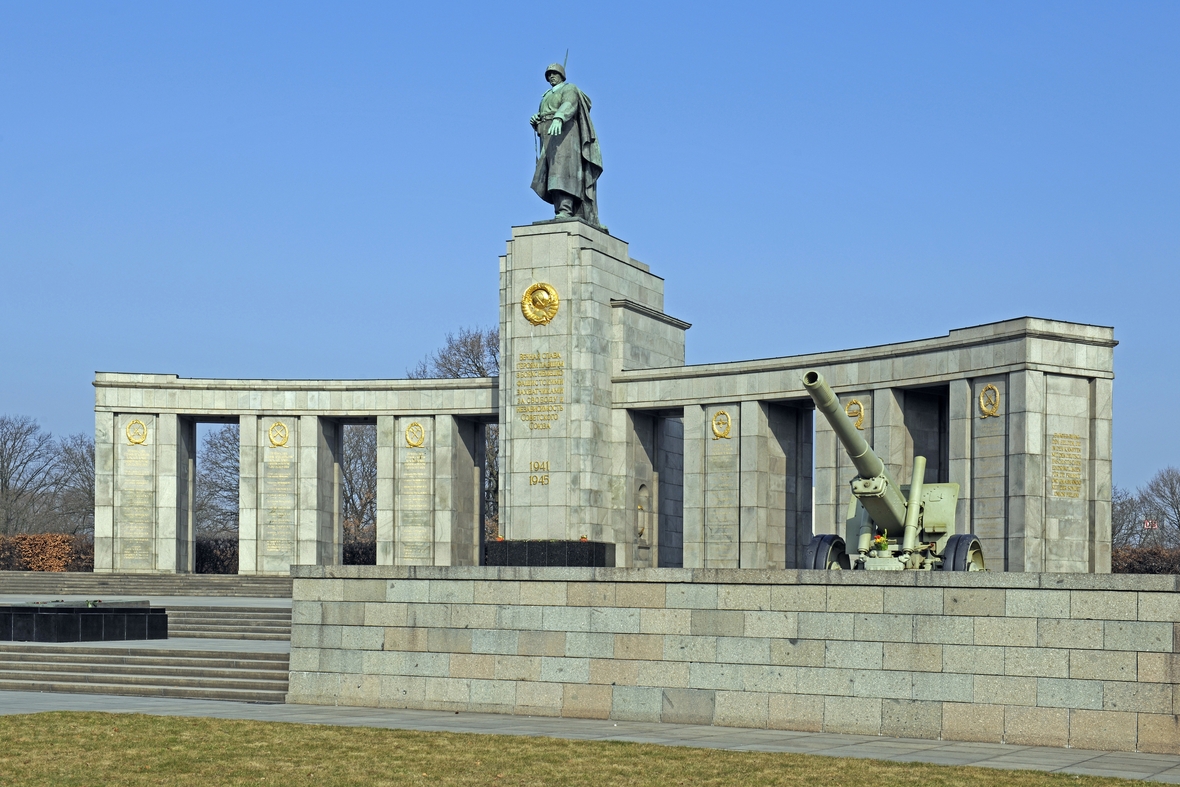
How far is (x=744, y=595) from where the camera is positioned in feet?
64.0

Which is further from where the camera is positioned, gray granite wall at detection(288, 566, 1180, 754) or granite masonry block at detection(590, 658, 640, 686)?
granite masonry block at detection(590, 658, 640, 686)

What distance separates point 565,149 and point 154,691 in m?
22.2

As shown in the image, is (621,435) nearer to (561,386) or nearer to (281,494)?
(561,386)

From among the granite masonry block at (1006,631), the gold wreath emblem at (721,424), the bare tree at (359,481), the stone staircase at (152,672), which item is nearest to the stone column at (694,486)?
the gold wreath emblem at (721,424)

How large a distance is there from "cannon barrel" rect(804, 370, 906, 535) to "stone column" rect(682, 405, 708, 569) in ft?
55.3

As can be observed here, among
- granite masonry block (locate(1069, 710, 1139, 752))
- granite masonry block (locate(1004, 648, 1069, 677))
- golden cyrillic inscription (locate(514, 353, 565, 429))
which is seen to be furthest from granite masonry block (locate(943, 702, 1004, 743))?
golden cyrillic inscription (locate(514, 353, 565, 429))

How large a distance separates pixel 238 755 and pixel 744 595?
716 centimetres

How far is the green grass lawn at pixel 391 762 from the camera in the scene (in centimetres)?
1406

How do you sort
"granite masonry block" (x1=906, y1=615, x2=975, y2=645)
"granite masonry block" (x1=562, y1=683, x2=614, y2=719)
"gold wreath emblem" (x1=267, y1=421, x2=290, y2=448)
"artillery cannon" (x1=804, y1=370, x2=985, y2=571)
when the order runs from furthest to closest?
"gold wreath emblem" (x1=267, y1=421, x2=290, y2=448), "artillery cannon" (x1=804, y1=370, x2=985, y2=571), "granite masonry block" (x1=562, y1=683, x2=614, y2=719), "granite masonry block" (x1=906, y1=615, x2=975, y2=645)

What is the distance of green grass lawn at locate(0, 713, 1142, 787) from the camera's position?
46.1ft

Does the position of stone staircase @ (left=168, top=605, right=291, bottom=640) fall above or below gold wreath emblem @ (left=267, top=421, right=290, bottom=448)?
below

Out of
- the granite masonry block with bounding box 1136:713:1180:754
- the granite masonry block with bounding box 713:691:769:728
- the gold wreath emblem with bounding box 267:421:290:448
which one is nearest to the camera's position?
the granite masonry block with bounding box 1136:713:1180:754

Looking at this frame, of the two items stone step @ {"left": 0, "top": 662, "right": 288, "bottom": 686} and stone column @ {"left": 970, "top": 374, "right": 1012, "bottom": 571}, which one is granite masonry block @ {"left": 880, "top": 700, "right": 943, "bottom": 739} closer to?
stone step @ {"left": 0, "top": 662, "right": 288, "bottom": 686}

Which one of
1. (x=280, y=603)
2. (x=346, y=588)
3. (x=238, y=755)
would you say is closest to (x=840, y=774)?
(x=238, y=755)
